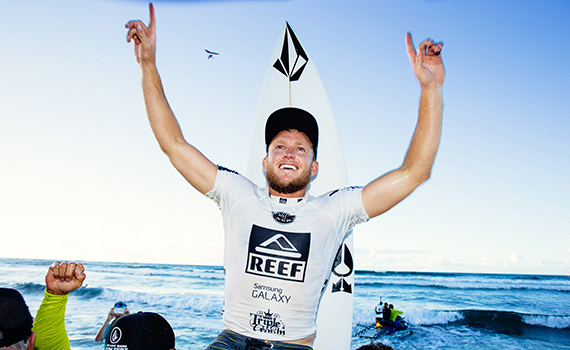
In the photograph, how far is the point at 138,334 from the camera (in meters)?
1.42

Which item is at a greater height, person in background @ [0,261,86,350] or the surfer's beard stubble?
the surfer's beard stubble

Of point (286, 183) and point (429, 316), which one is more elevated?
point (286, 183)

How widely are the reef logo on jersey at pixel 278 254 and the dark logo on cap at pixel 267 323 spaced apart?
0.71 ft

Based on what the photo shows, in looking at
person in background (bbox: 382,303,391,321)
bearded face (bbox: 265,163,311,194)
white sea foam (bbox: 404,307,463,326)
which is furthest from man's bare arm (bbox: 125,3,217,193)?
white sea foam (bbox: 404,307,463,326)

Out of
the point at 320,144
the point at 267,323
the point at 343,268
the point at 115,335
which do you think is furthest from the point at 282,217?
the point at 320,144

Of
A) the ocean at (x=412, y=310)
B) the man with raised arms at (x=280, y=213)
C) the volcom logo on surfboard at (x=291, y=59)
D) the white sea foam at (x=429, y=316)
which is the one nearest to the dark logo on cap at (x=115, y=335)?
the man with raised arms at (x=280, y=213)

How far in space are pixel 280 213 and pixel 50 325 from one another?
4.25 ft

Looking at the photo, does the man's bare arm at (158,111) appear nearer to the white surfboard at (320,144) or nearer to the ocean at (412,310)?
the white surfboard at (320,144)

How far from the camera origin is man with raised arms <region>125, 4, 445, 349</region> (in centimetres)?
200

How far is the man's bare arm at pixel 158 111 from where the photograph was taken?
2107 mm

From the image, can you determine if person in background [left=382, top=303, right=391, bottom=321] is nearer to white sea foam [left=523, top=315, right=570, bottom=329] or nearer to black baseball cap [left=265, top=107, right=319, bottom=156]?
white sea foam [left=523, top=315, right=570, bottom=329]

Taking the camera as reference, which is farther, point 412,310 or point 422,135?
point 412,310

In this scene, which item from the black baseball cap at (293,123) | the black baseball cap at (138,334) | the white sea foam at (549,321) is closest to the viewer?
the black baseball cap at (138,334)

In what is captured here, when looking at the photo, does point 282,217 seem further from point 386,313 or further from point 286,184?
point 386,313
